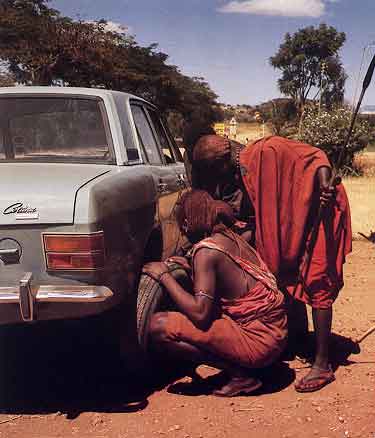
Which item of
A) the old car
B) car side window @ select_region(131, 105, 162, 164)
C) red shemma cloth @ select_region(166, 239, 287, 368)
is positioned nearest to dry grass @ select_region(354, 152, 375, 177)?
car side window @ select_region(131, 105, 162, 164)

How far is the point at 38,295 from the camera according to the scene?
2627 millimetres

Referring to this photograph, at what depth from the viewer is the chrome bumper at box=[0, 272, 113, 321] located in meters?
2.59

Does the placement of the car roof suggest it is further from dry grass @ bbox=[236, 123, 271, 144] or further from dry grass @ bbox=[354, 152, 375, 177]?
dry grass @ bbox=[236, 123, 271, 144]

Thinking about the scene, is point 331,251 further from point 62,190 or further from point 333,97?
point 333,97

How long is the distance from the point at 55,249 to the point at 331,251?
1.63 meters

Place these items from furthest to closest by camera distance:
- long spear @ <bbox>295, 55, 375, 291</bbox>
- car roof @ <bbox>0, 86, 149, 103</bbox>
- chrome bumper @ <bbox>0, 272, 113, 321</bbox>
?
car roof @ <bbox>0, 86, 149, 103</bbox>
long spear @ <bbox>295, 55, 375, 291</bbox>
chrome bumper @ <bbox>0, 272, 113, 321</bbox>

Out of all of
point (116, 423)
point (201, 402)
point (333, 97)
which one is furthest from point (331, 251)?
point (333, 97)

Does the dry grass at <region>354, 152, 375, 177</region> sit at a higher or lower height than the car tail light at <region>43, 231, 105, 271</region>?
lower

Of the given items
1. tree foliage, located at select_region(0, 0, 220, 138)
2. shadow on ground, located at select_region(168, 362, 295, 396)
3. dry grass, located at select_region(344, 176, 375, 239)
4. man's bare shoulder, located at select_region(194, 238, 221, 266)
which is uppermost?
tree foliage, located at select_region(0, 0, 220, 138)

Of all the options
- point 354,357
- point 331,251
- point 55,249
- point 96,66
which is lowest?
point 354,357

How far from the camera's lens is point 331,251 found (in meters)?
3.40

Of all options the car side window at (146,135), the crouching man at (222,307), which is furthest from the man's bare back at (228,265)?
the car side window at (146,135)

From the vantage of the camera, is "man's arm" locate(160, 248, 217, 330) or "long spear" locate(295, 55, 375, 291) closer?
"man's arm" locate(160, 248, 217, 330)

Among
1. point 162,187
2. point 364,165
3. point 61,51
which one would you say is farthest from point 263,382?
point 61,51
